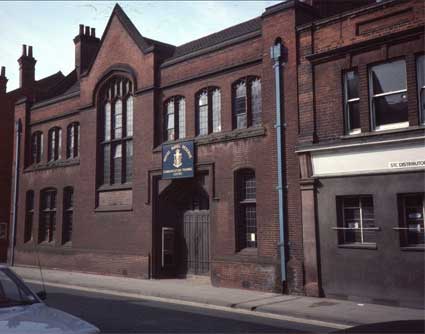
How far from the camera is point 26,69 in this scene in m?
33.3

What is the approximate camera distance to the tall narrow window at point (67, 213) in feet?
81.7

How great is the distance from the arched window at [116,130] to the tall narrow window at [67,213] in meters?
3.08

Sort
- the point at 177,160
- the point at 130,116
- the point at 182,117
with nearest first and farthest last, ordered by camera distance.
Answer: the point at 177,160
the point at 182,117
the point at 130,116

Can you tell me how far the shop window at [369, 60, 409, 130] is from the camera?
13.4m

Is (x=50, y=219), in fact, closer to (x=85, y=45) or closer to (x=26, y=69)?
(x=85, y=45)

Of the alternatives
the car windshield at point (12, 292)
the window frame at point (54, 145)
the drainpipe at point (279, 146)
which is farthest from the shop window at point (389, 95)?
the window frame at point (54, 145)

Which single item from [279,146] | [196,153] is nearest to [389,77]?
[279,146]

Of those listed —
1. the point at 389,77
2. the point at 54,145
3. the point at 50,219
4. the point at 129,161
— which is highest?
the point at 54,145

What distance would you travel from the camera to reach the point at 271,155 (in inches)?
627

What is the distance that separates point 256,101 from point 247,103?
318 mm

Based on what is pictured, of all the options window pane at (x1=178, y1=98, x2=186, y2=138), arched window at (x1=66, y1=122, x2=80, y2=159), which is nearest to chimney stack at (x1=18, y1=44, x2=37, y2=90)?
arched window at (x1=66, y1=122, x2=80, y2=159)

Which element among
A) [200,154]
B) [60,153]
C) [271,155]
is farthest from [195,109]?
[60,153]

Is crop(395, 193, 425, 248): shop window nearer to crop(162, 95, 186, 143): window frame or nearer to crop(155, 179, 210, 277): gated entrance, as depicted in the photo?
crop(155, 179, 210, 277): gated entrance

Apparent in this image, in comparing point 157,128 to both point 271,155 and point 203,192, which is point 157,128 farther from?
point 271,155
